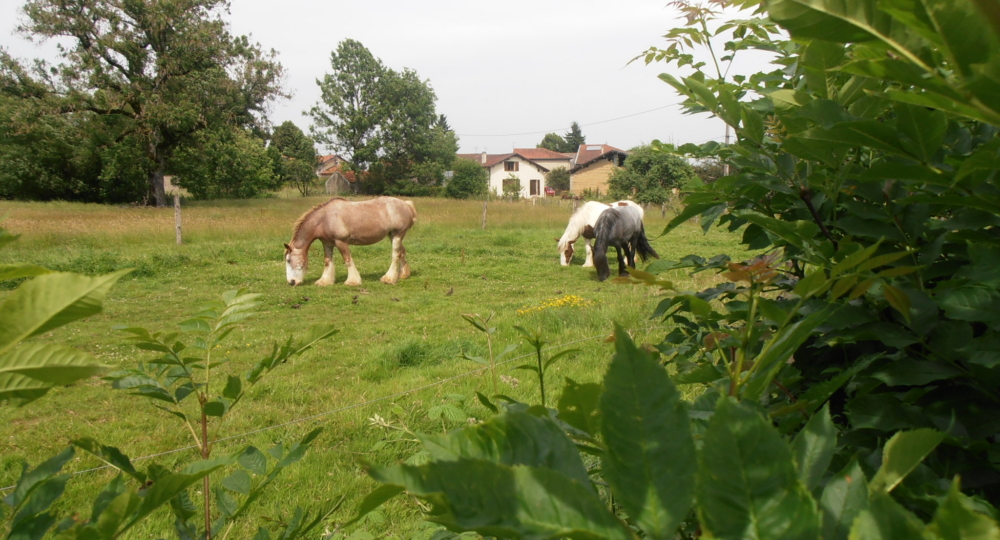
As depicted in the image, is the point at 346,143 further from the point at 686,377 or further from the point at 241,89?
the point at 686,377

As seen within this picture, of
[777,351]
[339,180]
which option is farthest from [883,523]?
[339,180]

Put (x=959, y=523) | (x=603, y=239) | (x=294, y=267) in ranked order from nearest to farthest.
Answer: (x=959, y=523) → (x=294, y=267) → (x=603, y=239)

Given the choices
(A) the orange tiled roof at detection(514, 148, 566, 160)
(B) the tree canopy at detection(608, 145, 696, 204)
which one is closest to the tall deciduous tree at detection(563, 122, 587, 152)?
(A) the orange tiled roof at detection(514, 148, 566, 160)

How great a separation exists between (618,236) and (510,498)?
35.7 ft

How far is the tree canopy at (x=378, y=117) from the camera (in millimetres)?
50406

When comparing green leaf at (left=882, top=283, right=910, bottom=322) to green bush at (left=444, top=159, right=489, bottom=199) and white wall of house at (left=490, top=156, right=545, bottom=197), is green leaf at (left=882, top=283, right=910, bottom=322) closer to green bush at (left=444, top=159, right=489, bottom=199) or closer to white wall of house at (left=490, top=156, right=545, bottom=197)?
green bush at (left=444, top=159, right=489, bottom=199)

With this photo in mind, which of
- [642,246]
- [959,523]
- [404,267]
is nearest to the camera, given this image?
[959,523]

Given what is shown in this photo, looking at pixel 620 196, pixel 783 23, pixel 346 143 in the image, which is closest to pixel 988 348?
pixel 783 23

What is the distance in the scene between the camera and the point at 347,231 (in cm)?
1084

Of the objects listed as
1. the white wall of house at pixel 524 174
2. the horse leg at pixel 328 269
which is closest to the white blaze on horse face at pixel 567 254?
the horse leg at pixel 328 269

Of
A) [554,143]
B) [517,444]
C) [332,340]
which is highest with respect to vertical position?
[554,143]

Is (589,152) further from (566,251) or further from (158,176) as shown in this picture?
(566,251)

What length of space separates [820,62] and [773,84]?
781 millimetres

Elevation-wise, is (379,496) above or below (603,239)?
above
